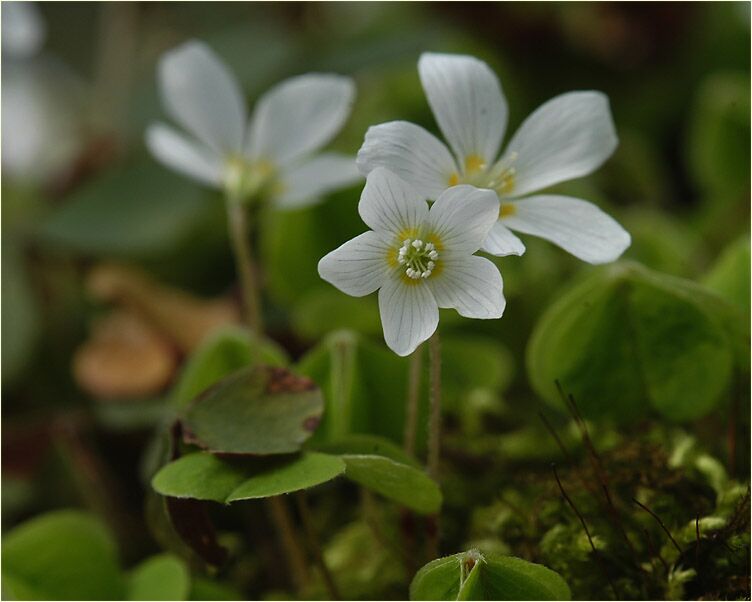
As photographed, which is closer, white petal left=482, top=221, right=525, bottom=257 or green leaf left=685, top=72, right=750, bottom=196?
white petal left=482, top=221, right=525, bottom=257

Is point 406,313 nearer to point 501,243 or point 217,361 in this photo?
point 501,243

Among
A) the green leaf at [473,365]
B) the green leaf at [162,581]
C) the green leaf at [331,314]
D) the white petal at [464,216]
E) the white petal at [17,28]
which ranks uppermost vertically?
the white petal at [17,28]

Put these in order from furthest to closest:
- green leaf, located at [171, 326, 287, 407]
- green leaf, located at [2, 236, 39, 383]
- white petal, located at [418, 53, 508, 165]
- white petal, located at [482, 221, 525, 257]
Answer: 1. green leaf, located at [2, 236, 39, 383]
2. green leaf, located at [171, 326, 287, 407]
3. white petal, located at [418, 53, 508, 165]
4. white petal, located at [482, 221, 525, 257]

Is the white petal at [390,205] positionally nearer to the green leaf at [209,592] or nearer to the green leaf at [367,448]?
the green leaf at [367,448]

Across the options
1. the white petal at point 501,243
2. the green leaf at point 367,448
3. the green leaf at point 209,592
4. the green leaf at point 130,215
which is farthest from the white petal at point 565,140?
the green leaf at point 130,215

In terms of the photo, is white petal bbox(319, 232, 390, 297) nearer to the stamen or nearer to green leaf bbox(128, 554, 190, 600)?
the stamen

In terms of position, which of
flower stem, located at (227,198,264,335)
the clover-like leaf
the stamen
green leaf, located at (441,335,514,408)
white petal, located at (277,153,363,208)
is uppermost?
the stamen

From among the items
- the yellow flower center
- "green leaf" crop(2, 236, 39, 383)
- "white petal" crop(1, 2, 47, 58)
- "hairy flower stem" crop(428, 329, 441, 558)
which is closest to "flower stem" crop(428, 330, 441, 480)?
"hairy flower stem" crop(428, 329, 441, 558)
